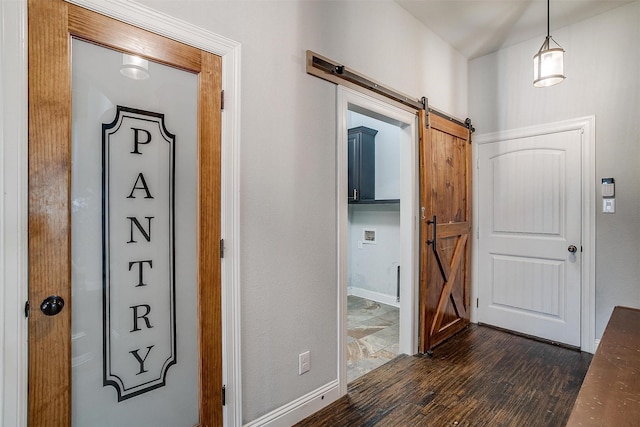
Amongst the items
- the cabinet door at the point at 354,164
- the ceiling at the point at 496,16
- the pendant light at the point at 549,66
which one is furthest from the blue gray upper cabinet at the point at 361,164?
the pendant light at the point at 549,66

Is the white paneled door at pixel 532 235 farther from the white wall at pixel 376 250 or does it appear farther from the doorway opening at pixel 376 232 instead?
the white wall at pixel 376 250

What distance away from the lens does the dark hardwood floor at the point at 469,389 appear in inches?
81.6

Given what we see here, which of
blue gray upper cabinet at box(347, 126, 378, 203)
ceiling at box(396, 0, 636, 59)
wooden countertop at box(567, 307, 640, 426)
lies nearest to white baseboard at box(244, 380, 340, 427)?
wooden countertop at box(567, 307, 640, 426)

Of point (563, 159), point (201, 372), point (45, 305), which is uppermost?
point (563, 159)

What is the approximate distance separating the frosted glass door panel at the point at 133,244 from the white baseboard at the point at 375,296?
3300mm

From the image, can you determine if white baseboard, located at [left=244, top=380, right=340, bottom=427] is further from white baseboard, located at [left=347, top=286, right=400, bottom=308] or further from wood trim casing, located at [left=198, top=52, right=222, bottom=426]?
white baseboard, located at [left=347, top=286, right=400, bottom=308]

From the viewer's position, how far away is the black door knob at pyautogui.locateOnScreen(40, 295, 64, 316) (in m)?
1.23

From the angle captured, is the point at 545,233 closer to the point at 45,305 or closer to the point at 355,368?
the point at 355,368

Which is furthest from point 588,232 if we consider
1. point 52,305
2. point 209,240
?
point 52,305

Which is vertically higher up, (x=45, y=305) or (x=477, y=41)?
(x=477, y=41)

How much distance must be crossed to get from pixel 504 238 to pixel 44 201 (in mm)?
3834

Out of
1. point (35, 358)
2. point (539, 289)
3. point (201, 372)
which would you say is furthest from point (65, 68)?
point (539, 289)

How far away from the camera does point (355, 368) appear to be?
278 centimetres

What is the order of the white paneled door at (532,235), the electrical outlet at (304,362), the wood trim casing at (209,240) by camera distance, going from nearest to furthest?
1. the wood trim casing at (209,240)
2. the electrical outlet at (304,362)
3. the white paneled door at (532,235)
